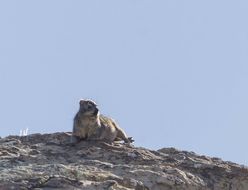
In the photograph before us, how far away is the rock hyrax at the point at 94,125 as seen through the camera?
1836 cm

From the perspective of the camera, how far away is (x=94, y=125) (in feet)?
61.6

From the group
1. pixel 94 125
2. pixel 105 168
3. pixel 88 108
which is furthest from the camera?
pixel 88 108

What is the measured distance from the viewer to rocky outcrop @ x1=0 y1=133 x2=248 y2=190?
1348cm

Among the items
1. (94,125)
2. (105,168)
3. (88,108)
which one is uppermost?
(88,108)

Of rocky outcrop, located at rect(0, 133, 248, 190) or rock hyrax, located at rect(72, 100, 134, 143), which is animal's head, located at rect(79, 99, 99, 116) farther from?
rocky outcrop, located at rect(0, 133, 248, 190)

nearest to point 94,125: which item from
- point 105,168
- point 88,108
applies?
point 88,108

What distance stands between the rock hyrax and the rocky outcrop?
1170mm

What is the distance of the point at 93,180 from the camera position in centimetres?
1381

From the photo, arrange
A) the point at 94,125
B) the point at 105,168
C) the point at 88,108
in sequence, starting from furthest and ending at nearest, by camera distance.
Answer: the point at 88,108, the point at 94,125, the point at 105,168

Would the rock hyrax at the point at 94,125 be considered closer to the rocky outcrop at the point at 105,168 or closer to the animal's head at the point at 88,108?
the animal's head at the point at 88,108

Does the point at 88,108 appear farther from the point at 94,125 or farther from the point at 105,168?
the point at 105,168

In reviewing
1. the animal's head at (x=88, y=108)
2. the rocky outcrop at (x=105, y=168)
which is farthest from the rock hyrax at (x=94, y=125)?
the rocky outcrop at (x=105, y=168)

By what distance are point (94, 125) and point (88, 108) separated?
0.54 m

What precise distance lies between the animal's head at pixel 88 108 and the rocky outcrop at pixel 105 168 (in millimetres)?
1903
